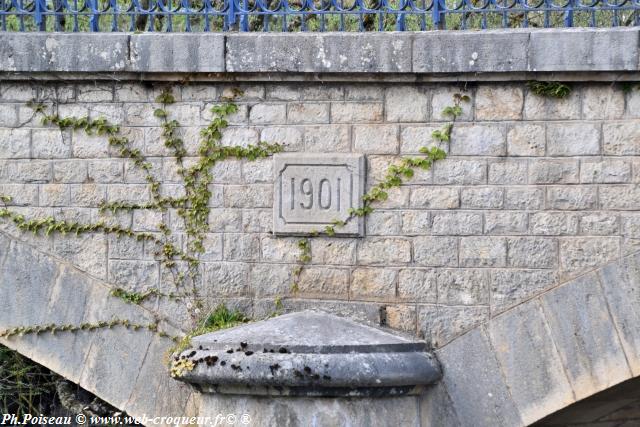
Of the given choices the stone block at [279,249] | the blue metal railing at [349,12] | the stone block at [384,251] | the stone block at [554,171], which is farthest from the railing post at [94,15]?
the stone block at [554,171]

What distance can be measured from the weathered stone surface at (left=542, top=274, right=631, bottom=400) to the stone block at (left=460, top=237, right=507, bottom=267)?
32cm

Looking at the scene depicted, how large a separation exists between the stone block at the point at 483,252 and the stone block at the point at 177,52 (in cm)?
158

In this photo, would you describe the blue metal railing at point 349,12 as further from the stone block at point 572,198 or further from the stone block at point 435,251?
the stone block at point 435,251

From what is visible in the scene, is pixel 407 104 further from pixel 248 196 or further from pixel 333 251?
pixel 248 196

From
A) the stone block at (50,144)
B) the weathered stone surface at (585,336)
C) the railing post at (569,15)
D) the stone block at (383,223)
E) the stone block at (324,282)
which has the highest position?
the railing post at (569,15)

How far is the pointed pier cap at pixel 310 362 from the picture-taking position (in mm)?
Answer: 5176

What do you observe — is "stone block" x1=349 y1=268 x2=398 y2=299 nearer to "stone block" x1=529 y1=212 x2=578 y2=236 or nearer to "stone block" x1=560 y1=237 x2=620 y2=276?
"stone block" x1=529 y1=212 x2=578 y2=236

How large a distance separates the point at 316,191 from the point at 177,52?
1043 millimetres

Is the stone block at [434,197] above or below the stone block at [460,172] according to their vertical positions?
below

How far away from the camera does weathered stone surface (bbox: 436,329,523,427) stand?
17.9ft

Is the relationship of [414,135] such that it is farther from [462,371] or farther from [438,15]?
[462,371]

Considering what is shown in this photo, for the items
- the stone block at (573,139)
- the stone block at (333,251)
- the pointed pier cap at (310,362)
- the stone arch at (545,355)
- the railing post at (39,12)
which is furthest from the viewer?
the railing post at (39,12)

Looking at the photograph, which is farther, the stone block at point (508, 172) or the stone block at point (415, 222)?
the stone block at point (415, 222)

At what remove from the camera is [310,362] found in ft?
17.0
